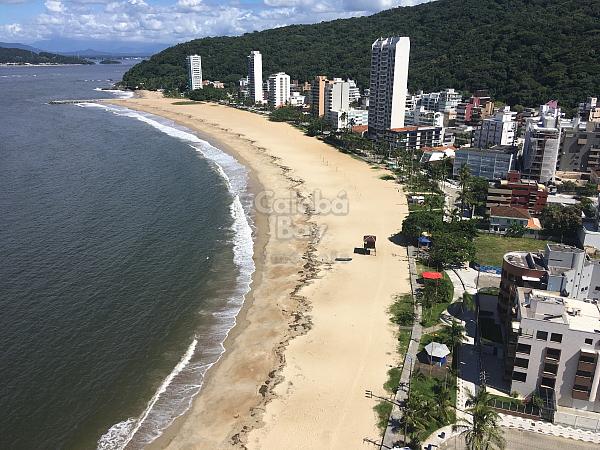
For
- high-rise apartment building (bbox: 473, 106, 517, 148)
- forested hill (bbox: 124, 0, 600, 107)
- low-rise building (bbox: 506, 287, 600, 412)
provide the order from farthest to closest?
1. forested hill (bbox: 124, 0, 600, 107)
2. high-rise apartment building (bbox: 473, 106, 517, 148)
3. low-rise building (bbox: 506, 287, 600, 412)

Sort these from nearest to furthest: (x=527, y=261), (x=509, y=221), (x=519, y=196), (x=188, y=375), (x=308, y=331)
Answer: (x=188, y=375) < (x=527, y=261) < (x=308, y=331) < (x=509, y=221) < (x=519, y=196)

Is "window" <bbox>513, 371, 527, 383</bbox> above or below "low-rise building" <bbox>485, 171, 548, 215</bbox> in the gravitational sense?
below

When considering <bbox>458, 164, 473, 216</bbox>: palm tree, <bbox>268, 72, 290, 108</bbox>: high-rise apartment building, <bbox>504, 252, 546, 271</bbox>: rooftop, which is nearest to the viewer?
<bbox>504, 252, 546, 271</bbox>: rooftop

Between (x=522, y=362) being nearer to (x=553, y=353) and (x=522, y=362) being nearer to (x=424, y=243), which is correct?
(x=553, y=353)

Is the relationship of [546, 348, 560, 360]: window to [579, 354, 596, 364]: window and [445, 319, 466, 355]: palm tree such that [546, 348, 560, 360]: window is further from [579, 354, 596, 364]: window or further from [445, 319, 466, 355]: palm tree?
[445, 319, 466, 355]: palm tree

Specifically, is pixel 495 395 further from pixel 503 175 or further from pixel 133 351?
pixel 503 175

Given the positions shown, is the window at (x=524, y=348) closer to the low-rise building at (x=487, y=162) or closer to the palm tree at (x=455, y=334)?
the palm tree at (x=455, y=334)

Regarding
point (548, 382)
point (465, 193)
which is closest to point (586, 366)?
point (548, 382)

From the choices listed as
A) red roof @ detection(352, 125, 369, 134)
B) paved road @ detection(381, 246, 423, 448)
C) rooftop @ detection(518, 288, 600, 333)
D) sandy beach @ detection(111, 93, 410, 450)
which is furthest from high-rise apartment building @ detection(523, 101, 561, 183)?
rooftop @ detection(518, 288, 600, 333)
